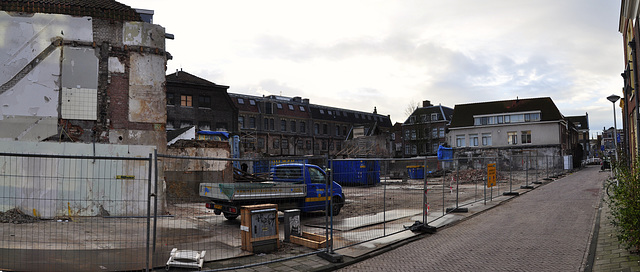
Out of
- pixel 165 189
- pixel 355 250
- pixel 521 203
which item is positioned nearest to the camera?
pixel 355 250

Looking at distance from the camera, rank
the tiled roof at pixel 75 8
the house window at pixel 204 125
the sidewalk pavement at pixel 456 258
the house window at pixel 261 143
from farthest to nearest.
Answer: the house window at pixel 261 143 → the house window at pixel 204 125 → the tiled roof at pixel 75 8 → the sidewalk pavement at pixel 456 258

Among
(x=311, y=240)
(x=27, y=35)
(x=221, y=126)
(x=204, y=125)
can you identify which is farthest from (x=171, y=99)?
(x=311, y=240)

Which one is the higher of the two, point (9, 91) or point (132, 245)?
point (9, 91)

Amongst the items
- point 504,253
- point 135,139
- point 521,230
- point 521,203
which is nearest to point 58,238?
point 135,139

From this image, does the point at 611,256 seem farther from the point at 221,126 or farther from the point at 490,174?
the point at 221,126

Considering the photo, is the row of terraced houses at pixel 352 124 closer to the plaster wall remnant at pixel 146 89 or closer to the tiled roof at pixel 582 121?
the plaster wall remnant at pixel 146 89

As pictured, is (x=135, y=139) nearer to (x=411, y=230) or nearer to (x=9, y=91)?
(x=9, y=91)

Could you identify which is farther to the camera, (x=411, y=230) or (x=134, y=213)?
(x=134, y=213)

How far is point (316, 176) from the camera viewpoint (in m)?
13.1

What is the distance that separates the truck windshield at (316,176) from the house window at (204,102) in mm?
37437

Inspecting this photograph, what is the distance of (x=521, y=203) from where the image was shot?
51.7 feet

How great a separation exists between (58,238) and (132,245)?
1.93m

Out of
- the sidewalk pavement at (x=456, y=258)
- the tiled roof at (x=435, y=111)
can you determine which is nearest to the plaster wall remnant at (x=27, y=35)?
the sidewalk pavement at (x=456, y=258)

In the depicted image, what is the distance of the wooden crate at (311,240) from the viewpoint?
8859 mm
